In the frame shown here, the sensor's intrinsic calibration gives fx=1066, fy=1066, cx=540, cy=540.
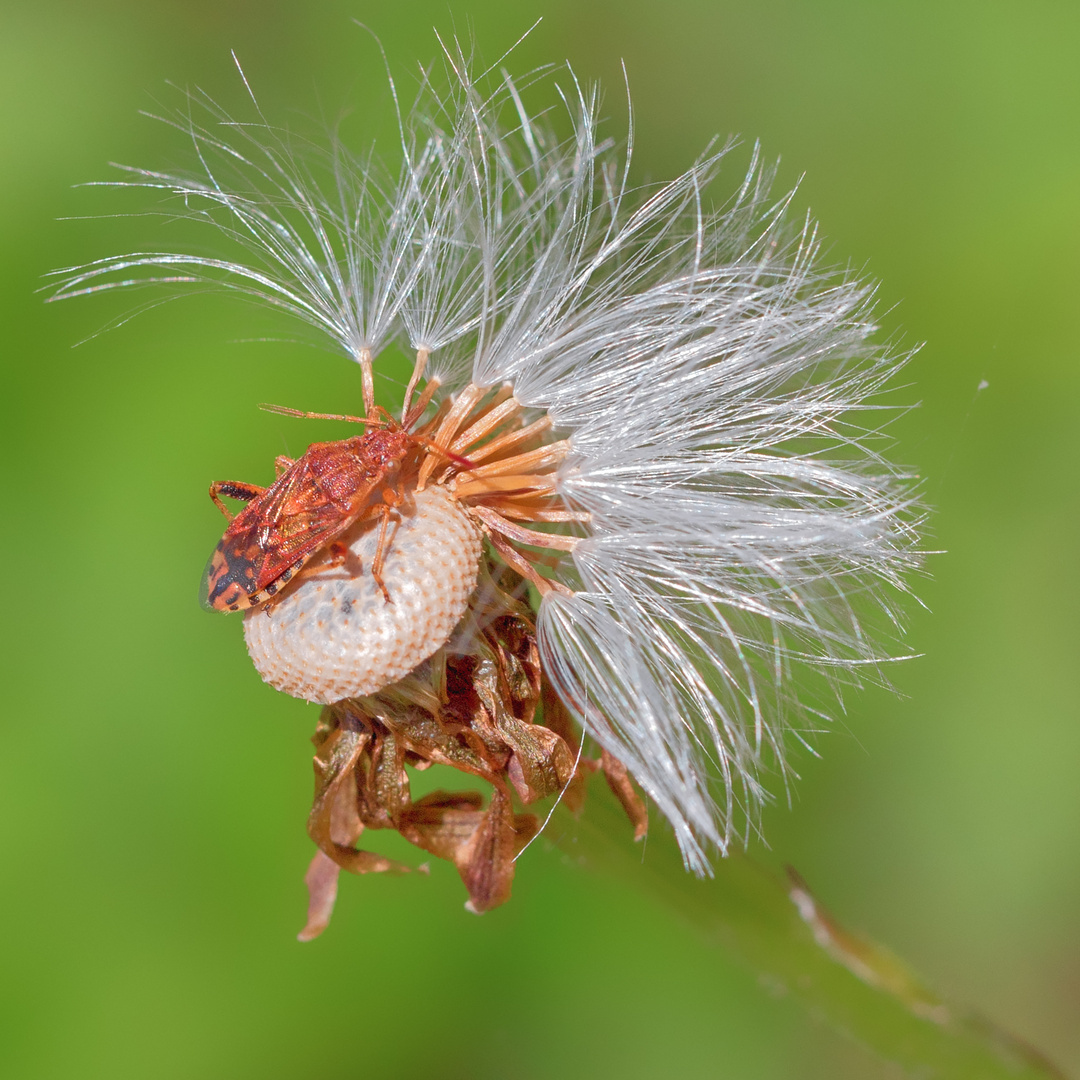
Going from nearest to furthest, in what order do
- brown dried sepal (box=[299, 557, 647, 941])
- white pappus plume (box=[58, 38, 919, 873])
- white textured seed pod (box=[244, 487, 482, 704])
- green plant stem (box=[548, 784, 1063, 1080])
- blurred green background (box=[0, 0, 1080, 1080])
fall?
1. white textured seed pod (box=[244, 487, 482, 704])
2. brown dried sepal (box=[299, 557, 647, 941])
3. white pappus plume (box=[58, 38, 919, 873])
4. green plant stem (box=[548, 784, 1063, 1080])
5. blurred green background (box=[0, 0, 1080, 1080])

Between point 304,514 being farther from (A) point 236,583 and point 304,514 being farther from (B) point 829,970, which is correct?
(B) point 829,970

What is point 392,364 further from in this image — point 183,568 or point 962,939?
point 962,939

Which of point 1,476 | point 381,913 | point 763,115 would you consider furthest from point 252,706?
point 763,115

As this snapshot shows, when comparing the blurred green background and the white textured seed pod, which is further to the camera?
the blurred green background

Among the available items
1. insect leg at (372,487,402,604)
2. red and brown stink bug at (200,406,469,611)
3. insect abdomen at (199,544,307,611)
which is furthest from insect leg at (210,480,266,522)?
insect leg at (372,487,402,604)

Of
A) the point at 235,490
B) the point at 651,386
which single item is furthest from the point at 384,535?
the point at 651,386

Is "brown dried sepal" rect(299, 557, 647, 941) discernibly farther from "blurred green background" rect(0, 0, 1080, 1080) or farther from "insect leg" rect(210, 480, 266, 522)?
"blurred green background" rect(0, 0, 1080, 1080)
